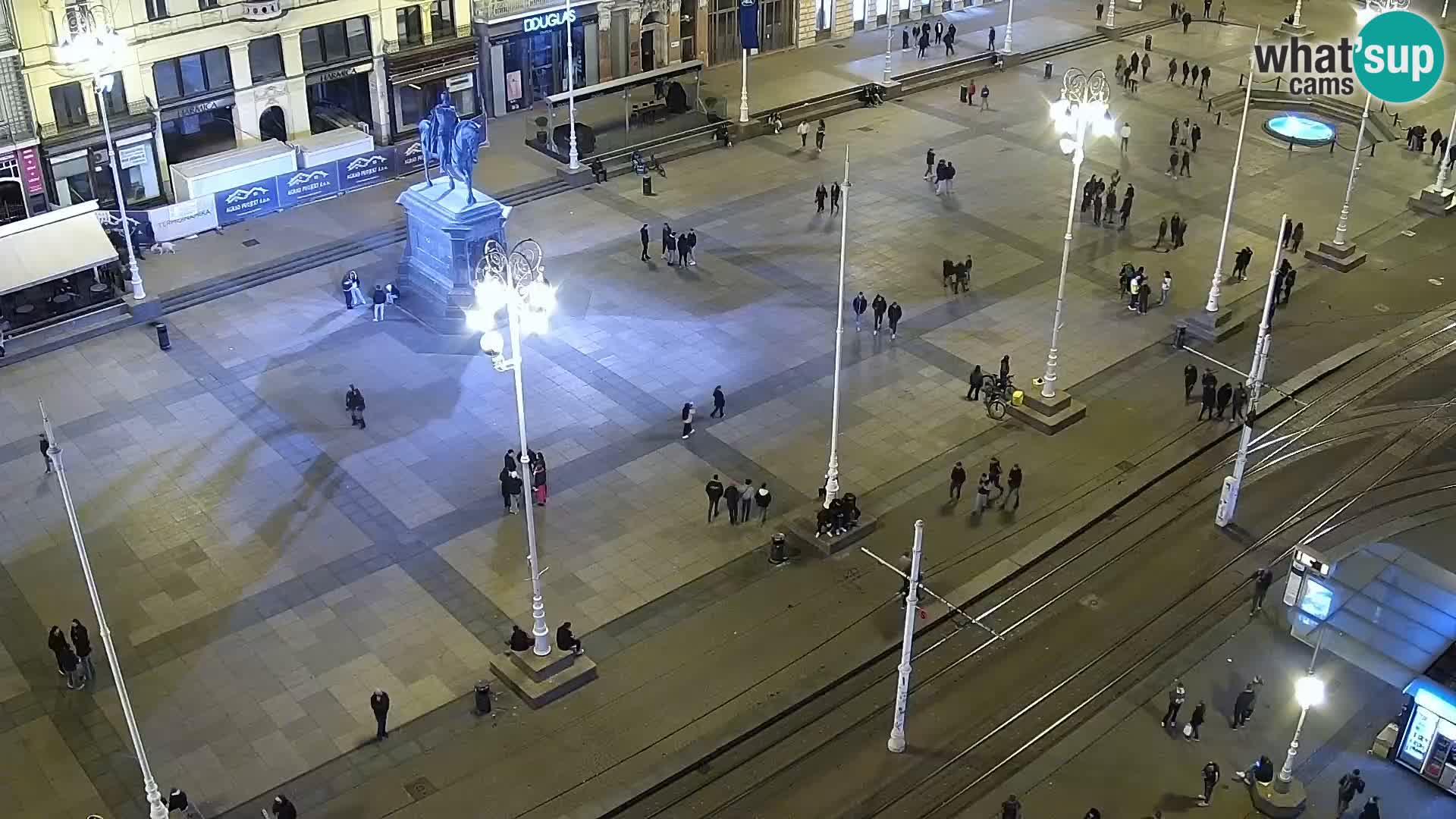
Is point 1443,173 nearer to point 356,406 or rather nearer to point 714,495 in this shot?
point 714,495

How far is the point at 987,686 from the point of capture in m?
30.8

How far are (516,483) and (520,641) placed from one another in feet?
20.0

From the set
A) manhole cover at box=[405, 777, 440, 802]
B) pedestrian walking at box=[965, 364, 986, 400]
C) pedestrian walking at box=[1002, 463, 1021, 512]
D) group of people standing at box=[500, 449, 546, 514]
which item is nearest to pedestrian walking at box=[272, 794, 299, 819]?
manhole cover at box=[405, 777, 440, 802]

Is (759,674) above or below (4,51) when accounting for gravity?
below

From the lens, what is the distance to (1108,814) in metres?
27.8

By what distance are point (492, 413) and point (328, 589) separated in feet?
27.7

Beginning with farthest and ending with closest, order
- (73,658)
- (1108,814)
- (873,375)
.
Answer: (873,375) < (73,658) < (1108,814)

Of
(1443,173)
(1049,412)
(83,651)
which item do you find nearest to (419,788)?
(83,651)

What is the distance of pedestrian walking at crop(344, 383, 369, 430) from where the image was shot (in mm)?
38438

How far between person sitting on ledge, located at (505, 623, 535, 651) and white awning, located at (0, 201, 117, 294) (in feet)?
74.0

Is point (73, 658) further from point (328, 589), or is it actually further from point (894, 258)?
point (894, 258)

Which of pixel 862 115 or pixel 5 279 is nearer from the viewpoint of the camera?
pixel 5 279

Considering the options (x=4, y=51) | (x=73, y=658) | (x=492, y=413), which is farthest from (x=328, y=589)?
(x=4, y=51)

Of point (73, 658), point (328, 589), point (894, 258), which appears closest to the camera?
point (73, 658)
